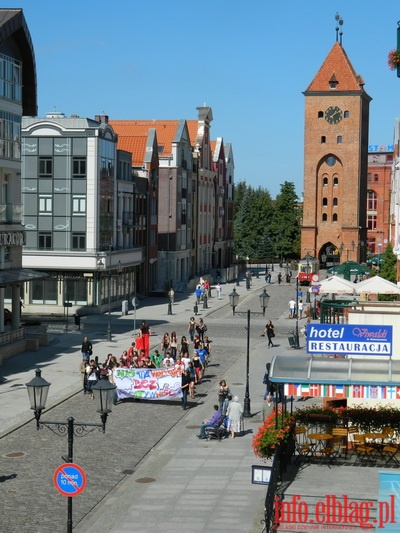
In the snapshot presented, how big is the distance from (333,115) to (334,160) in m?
4.98

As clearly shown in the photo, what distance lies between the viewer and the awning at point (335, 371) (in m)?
21.3

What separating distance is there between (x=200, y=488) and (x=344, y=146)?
8838cm

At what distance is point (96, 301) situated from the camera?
58594mm

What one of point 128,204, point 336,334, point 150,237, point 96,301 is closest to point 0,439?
point 336,334

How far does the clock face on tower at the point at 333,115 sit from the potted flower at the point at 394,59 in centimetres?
8340

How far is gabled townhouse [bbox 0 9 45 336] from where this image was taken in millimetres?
Result: 40969

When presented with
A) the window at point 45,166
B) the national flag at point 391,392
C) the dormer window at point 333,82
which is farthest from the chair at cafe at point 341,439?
the dormer window at point 333,82

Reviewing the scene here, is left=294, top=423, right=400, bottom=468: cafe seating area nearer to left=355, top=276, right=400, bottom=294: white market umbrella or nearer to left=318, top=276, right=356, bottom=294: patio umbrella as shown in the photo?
left=355, top=276, right=400, bottom=294: white market umbrella

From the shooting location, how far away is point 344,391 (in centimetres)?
2142

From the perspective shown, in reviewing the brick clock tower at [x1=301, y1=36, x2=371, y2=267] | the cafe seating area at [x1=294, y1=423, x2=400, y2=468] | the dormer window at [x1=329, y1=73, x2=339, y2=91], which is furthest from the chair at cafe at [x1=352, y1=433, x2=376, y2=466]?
the dormer window at [x1=329, y1=73, x2=339, y2=91]

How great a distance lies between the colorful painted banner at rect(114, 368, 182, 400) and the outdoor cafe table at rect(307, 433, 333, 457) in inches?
353

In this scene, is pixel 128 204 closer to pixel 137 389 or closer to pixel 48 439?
pixel 137 389

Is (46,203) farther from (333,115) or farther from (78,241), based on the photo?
(333,115)

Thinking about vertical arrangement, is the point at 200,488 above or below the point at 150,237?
below
